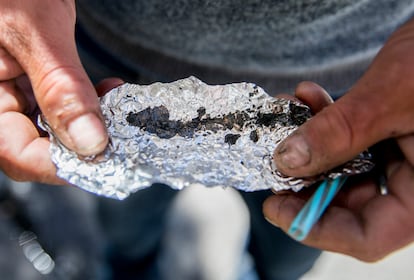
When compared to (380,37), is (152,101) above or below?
below

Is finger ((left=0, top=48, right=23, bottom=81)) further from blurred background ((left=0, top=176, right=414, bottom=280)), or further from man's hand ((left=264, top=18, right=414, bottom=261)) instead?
blurred background ((left=0, top=176, right=414, bottom=280))

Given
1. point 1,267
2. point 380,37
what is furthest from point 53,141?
point 1,267

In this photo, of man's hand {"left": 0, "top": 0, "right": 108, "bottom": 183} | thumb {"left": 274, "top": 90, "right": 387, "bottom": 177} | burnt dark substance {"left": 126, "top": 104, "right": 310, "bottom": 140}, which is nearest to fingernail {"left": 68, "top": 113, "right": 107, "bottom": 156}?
man's hand {"left": 0, "top": 0, "right": 108, "bottom": 183}

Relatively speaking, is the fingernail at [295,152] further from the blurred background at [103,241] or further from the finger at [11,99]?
the blurred background at [103,241]

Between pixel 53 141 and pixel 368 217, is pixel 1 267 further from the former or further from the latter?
pixel 368 217

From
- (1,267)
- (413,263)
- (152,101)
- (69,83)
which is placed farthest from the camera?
(413,263)

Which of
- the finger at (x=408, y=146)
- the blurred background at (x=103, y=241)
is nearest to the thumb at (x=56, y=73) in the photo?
the finger at (x=408, y=146)
